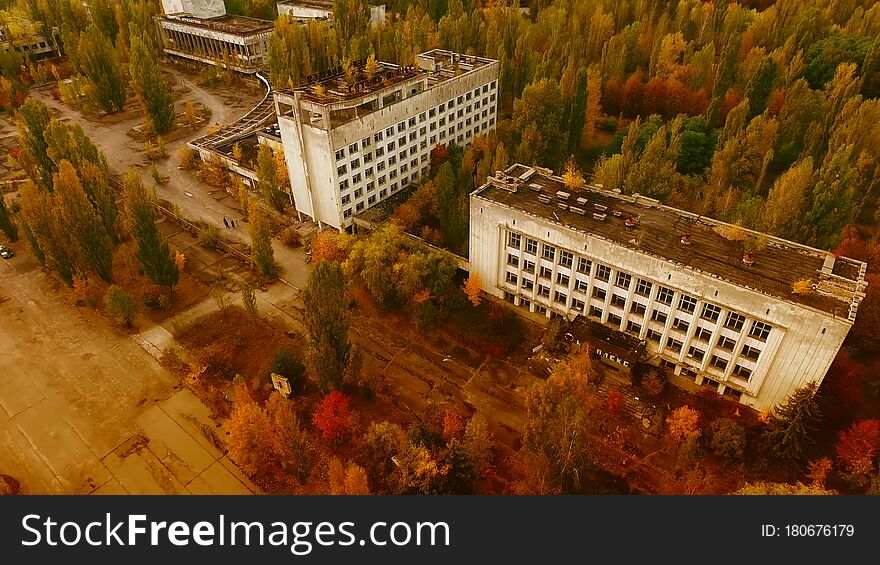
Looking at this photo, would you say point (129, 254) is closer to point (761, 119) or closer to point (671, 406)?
point (671, 406)

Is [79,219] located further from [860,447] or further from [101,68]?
[860,447]

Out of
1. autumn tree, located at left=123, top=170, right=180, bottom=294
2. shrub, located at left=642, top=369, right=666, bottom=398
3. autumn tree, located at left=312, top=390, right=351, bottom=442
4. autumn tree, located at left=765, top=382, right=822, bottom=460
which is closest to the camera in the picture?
autumn tree, located at left=765, top=382, right=822, bottom=460

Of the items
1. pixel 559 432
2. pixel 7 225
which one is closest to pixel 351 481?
pixel 559 432

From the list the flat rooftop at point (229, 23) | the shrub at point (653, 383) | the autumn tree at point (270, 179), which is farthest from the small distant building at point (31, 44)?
the shrub at point (653, 383)

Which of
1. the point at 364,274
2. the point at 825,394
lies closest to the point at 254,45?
the point at 364,274

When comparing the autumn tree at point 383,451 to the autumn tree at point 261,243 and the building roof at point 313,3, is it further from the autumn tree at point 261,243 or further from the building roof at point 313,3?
the building roof at point 313,3

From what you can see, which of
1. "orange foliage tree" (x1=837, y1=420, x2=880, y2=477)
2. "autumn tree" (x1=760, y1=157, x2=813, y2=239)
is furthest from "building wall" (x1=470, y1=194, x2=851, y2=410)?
"autumn tree" (x1=760, y1=157, x2=813, y2=239)

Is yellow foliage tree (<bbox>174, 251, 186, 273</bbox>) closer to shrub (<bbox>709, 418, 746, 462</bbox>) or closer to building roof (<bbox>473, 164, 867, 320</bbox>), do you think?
building roof (<bbox>473, 164, 867, 320</bbox>)
